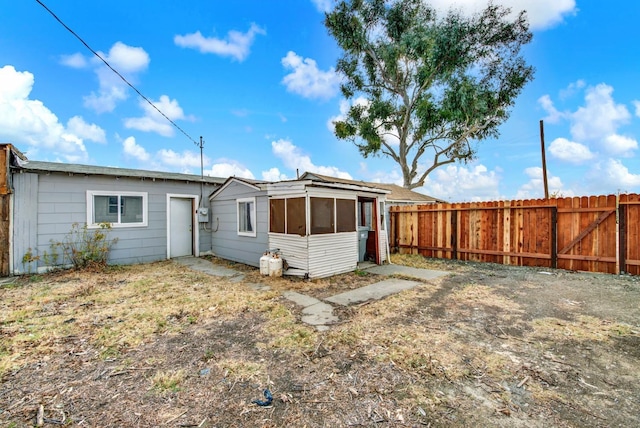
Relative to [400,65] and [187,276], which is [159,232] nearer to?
[187,276]

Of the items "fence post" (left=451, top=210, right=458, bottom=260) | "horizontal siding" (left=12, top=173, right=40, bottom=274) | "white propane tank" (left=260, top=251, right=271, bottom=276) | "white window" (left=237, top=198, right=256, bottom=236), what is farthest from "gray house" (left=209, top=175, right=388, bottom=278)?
"horizontal siding" (left=12, top=173, right=40, bottom=274)

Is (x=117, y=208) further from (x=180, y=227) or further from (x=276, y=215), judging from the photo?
(x=276, y=215)

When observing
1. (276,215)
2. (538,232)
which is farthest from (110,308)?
(538,232)

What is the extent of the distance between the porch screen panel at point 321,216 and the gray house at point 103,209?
5241mm

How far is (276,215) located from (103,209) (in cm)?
538

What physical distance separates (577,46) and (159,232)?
15539 millimetres

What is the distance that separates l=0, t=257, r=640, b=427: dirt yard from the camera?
6.88ft

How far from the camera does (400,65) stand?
1680 centimetres

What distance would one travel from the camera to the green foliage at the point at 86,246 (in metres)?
7.47

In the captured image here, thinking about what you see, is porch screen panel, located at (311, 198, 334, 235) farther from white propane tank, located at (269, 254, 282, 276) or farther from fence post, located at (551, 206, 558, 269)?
fence post, located at (551, 206, 558, 269)

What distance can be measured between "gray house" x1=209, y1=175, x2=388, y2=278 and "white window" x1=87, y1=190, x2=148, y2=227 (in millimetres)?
2481

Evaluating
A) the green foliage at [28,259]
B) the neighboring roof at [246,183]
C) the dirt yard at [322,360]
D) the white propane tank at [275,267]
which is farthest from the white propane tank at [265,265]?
the green foliage at [28,259]

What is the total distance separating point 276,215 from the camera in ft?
23.5

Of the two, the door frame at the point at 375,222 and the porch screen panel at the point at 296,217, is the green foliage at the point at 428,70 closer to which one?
the door frame at the point at 375,222
